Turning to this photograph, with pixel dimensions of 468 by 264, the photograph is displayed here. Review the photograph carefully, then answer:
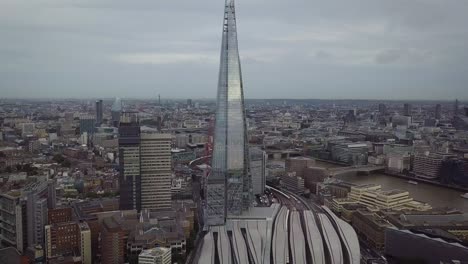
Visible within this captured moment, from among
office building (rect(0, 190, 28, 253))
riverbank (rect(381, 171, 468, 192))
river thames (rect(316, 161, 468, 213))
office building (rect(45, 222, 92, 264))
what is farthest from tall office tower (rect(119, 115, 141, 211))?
riverbank (rect(381, 171, 468, 192))

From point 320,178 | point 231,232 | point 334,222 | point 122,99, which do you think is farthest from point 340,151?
point 231,232

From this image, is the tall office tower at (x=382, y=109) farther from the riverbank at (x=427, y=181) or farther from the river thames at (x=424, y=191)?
the river thames at (x=424, y=191)

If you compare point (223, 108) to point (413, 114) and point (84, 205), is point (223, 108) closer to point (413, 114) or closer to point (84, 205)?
point (84, 205)

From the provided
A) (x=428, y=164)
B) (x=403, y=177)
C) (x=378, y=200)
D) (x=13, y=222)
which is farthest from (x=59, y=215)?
(x=428, y=164)

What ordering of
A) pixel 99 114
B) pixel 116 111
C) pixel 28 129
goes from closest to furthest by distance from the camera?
pixel 28 129, pixel 116 111, pixel 99 114

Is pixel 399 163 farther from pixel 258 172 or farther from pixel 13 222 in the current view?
pixel 13 222

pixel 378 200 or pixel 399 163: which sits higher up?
pixel 399 163
